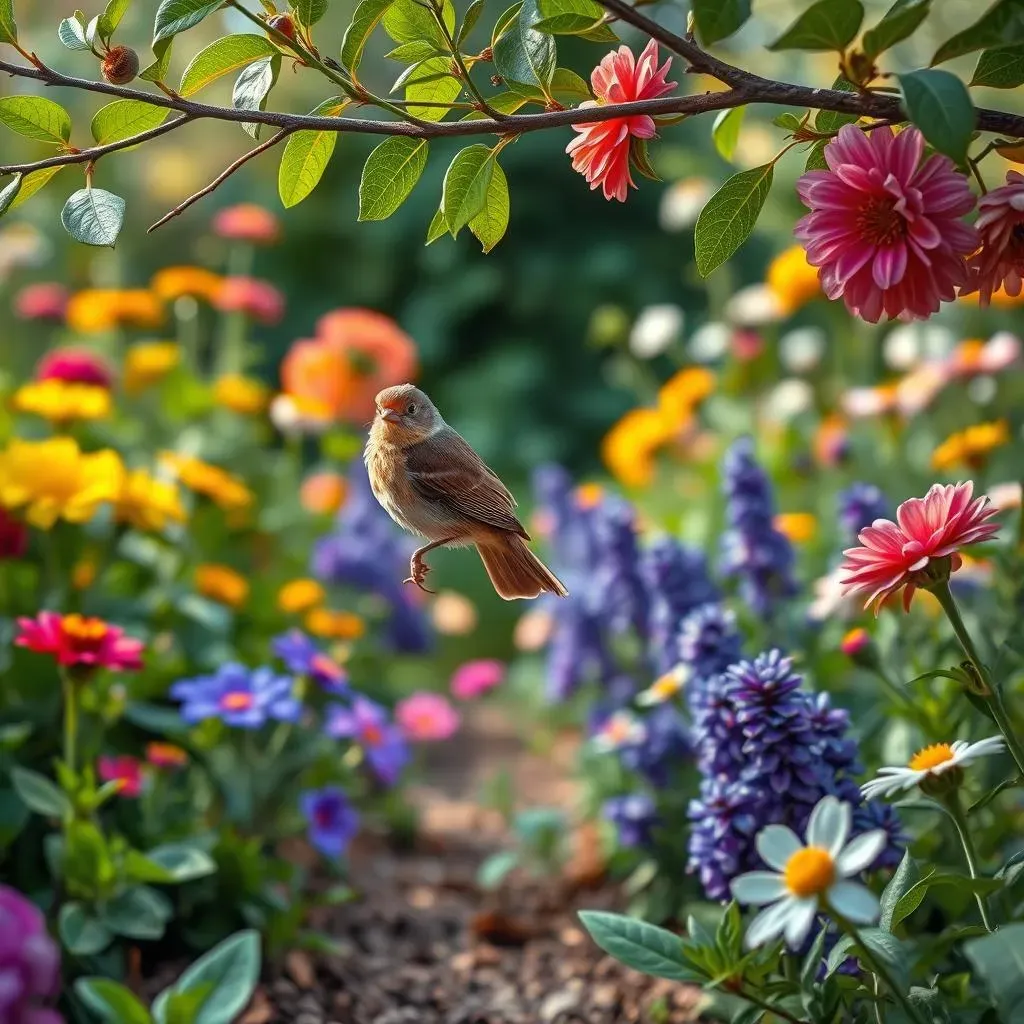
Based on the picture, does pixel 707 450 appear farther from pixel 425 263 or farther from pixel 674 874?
pixel 425 263

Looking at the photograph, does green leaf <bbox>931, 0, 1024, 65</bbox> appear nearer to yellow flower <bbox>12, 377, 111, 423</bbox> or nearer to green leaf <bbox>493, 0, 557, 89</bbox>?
green leaf <bbox>493, 0, 557, 89</bbox>

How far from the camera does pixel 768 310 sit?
326 centimetres

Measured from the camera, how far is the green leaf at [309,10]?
1.08 m

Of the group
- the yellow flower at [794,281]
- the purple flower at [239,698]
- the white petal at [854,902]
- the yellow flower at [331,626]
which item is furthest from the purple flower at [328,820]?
the yellow flower at [794,281]

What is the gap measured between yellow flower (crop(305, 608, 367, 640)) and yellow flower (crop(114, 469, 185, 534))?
1.53 feet

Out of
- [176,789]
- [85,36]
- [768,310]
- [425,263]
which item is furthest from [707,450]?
[85,36]

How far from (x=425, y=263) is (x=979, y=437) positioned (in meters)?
3.65

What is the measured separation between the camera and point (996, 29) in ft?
3.07

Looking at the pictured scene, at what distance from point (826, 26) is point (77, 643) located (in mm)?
1213

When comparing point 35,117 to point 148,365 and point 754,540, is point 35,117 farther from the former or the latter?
point 148,365

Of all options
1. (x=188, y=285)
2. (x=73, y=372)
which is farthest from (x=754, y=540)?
(x=188, y=285)

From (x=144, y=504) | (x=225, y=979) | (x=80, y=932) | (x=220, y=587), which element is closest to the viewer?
(x=225, y=979)

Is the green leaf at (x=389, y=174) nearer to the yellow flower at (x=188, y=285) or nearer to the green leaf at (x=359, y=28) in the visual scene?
the green leaf at (x=359, y=28)

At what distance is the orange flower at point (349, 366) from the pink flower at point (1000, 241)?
1037mm
